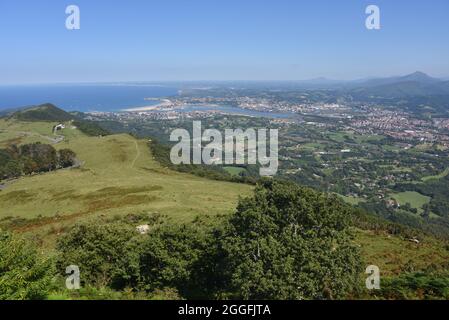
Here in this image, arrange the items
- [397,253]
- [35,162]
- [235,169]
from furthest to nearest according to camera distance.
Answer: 1. [235,169]
2. [35,162]
3. [397,253]

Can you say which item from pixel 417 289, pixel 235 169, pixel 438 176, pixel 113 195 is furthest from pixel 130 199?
pixel 438 176

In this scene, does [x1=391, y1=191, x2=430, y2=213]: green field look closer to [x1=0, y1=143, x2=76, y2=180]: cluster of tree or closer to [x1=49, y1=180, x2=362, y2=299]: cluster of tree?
[x1=0, y1=143, x2=76, y2=180]: cluster of tree

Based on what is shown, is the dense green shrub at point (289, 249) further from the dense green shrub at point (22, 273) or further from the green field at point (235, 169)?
the green field at point (235, 169)

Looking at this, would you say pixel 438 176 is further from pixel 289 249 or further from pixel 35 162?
pixel 289 249

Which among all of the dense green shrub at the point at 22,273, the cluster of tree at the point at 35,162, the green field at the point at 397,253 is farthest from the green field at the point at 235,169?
the dense green shrub at the point at 22,273

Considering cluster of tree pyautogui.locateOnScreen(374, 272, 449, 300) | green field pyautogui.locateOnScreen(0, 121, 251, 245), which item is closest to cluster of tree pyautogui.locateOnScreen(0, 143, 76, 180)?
green field pyautogui.locateOnScreen(0, 121, 251, 245)
